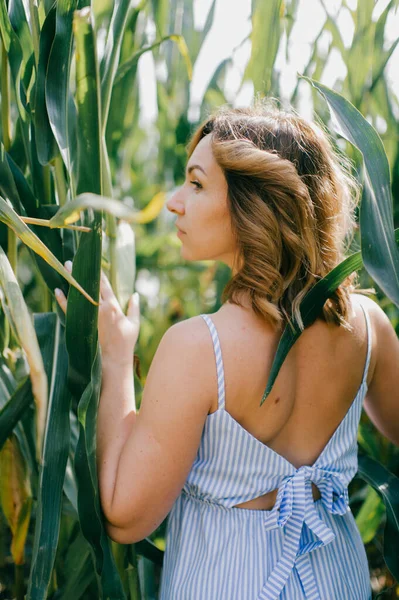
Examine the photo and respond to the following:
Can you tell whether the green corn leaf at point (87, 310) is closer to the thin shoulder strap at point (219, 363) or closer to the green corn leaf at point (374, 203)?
the thin shoulder strap at point (219, 363)

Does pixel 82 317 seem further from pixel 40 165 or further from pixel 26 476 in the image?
pixel 26 476

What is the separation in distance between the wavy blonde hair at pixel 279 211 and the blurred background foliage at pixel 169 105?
0.11 m

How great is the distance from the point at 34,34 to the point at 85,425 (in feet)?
1.59

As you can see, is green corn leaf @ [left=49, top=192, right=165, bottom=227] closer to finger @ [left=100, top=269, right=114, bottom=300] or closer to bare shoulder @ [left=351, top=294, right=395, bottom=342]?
finger @ [left=100, top=269, right=114, bottom=300]

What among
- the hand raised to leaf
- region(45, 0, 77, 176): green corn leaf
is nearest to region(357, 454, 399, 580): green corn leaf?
the hand raised to leaf

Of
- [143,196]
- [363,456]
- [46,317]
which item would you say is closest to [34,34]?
[46,317]

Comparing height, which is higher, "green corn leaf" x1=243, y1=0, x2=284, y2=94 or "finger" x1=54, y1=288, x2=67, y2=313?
"green corn leaf" x1=243, y1=0, x2=284, y2=94

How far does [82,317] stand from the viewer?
74cm

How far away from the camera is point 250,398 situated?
805 mm

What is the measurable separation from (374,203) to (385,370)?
37cm

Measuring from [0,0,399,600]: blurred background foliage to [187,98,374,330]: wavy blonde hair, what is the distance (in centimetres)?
11

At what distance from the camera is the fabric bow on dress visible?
0.82 meters

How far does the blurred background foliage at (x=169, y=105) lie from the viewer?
0.95m

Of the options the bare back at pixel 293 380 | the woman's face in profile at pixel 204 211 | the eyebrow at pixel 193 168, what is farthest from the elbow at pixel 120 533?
the eyebrow at pixel 193 168
